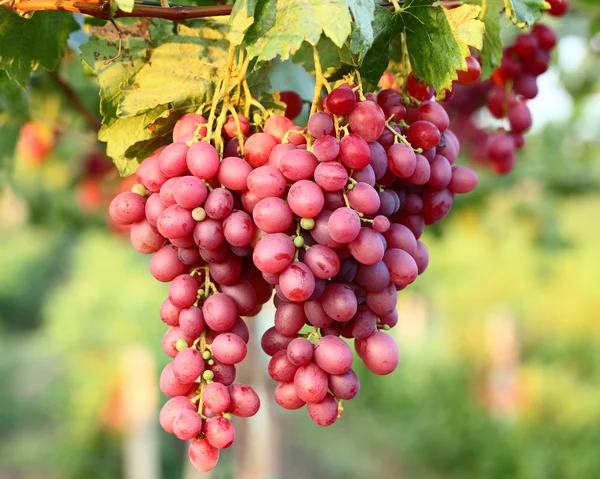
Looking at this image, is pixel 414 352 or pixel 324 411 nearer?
pixel 324 411

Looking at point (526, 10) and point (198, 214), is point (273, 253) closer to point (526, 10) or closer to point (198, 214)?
point (198, 214)

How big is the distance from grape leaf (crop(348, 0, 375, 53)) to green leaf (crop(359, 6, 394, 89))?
60mm

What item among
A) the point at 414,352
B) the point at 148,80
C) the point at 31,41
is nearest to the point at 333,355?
the point at 148,80

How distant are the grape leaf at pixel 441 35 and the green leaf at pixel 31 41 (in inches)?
17.0

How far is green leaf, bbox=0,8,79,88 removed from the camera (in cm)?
76

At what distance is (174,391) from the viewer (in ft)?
1.99

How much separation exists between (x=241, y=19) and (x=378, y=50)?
0.47ft

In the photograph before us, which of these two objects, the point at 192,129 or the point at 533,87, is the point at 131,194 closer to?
the point at 192,129

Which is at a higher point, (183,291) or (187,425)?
(183,291)

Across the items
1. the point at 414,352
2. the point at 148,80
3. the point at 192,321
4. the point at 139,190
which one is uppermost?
the point at 148,80

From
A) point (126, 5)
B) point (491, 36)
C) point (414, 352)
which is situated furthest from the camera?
point (414, 352)

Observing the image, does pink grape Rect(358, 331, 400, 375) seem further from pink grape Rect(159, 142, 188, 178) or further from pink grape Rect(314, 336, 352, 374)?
pink grape Rect(159, 142, 188, 178)

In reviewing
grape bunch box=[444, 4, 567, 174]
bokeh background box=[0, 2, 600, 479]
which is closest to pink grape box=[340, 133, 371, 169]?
grape bunch box=[444, 4, 567, 174]

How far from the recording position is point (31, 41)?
79 centimetres
